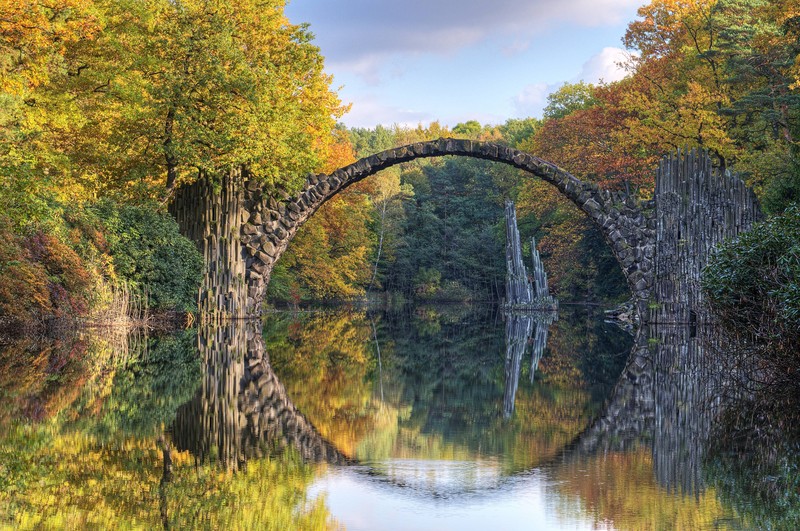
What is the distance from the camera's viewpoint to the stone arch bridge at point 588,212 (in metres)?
24.0

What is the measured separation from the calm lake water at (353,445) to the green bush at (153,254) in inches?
285

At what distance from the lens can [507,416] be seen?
9055 millimetres

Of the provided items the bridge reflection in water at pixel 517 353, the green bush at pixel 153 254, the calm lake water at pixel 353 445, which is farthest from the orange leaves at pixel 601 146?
the calm lake water at pixel 353 445

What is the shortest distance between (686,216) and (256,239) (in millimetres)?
10683

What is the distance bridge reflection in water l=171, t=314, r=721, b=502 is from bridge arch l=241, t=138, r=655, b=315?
10.6 m

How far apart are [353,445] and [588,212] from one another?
19659mm

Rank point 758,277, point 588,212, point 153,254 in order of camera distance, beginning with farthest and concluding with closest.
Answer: point 588,212 < point 153,254 < point 758,277

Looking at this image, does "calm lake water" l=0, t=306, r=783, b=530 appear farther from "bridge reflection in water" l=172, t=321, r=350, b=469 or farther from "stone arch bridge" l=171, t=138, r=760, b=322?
"stone arch bridge" l=171, t=138, r=760, b=322

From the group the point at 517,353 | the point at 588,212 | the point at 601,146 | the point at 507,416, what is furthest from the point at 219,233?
the point at 601,146

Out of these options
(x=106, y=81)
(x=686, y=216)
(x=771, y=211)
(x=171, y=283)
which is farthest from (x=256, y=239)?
(x=771, y=211)

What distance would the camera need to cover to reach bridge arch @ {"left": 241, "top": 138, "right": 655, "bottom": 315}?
25.4 meters

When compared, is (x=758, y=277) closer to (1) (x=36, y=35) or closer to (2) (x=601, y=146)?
(1) (x=36, y=35)

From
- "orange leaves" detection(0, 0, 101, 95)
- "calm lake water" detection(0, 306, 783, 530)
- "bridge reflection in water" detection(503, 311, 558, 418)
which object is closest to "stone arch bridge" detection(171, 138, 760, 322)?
"bridge reflection in water" detection(503, 311, 558, 418)

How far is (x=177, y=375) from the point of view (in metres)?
11.8
